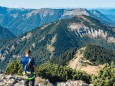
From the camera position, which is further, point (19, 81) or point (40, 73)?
point (40, 73)

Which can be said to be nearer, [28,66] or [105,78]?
[28,66]

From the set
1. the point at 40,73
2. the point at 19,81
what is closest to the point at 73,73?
the point at 40,73

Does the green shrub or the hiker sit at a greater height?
the hiker

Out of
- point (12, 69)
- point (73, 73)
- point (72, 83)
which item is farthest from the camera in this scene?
point (73, 73)

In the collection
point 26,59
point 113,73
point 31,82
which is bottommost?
point 113,73

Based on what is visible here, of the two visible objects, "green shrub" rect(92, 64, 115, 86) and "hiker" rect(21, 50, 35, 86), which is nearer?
"hiker" rect(21, 50, 35, 86)

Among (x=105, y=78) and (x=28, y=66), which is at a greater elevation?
(x=28, y=66)

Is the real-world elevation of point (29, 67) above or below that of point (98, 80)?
above

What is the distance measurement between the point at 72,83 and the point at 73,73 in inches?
2311

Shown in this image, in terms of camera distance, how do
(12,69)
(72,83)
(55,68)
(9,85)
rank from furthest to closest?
(55,68) < (12,69) < (72,83) < (9,85)

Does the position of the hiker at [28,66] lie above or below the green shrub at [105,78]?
above

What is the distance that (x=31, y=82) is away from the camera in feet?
113

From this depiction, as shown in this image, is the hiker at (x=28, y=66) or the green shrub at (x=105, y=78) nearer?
the hiker at (x=28, y=66)

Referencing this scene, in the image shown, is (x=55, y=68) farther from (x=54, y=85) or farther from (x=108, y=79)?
(x=54, y=85)
